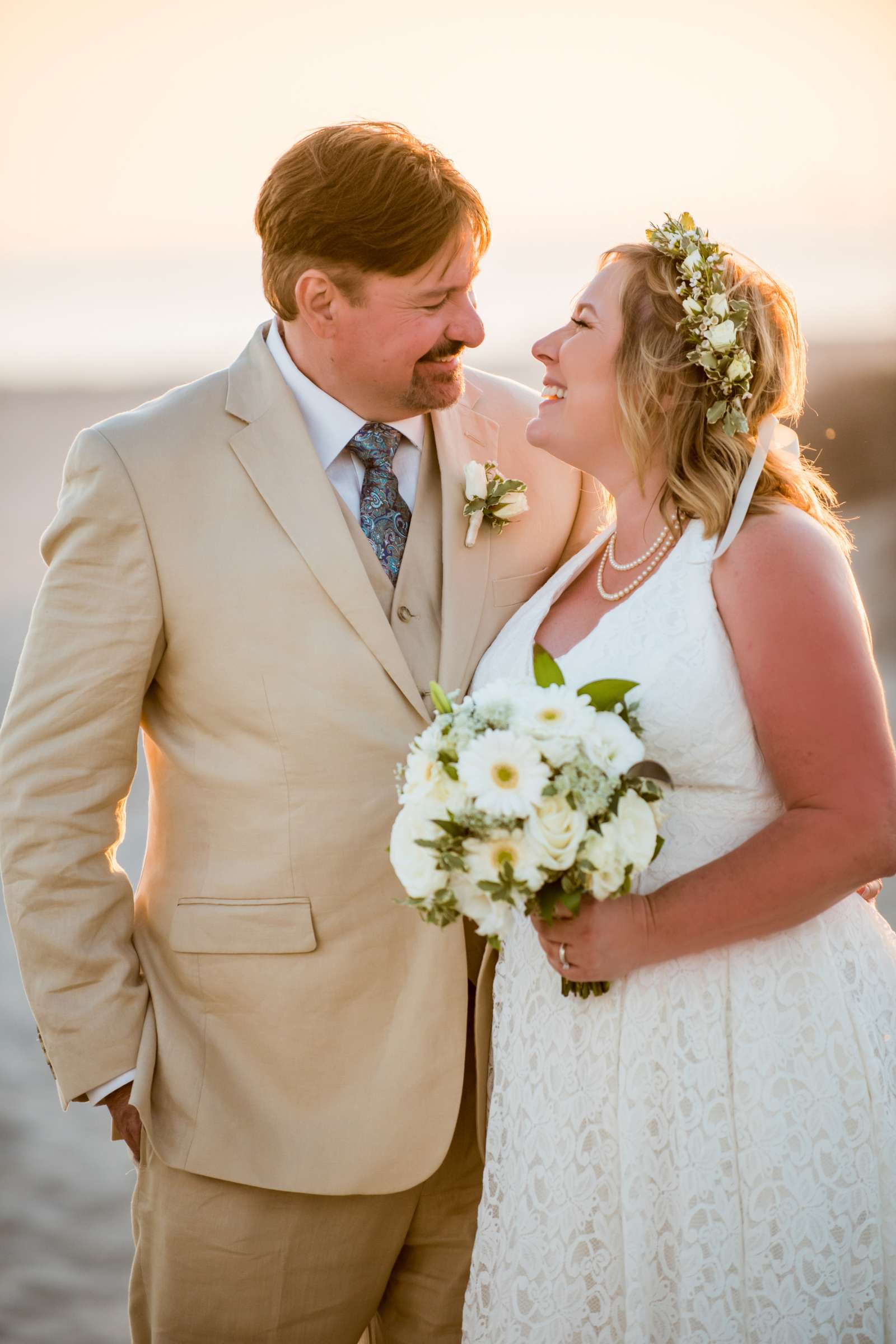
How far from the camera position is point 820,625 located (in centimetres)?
217

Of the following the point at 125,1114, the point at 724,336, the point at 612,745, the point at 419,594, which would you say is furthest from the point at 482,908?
the point at 724,336

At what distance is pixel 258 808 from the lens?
2570 mm

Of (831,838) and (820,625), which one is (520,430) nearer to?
(820,625)

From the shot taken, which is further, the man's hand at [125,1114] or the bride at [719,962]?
the man's hand at [125,1114]

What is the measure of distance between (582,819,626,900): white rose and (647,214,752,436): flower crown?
36.6 inches

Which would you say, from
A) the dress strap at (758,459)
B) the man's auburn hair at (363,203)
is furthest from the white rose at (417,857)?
the man's auburn hair at (363,203)

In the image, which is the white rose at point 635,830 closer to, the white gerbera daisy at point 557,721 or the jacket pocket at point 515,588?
the white gerbera daisy at point 557,721

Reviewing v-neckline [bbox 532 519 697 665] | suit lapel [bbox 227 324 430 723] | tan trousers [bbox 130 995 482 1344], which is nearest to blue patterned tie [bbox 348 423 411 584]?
suit lapel [bbox 227 324 430 723]

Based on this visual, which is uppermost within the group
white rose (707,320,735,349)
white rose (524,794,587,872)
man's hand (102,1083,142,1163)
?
white rose (707,320,735,349)

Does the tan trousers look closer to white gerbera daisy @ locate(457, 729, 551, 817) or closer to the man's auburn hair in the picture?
white gerbera daisy @ locate(457, 729, 551, 817)

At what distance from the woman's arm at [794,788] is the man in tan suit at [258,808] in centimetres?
52

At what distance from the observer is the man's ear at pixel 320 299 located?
110 inches

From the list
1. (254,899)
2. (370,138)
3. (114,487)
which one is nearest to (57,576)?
(114,487)

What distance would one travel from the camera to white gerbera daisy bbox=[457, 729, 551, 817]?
6.40 feet
